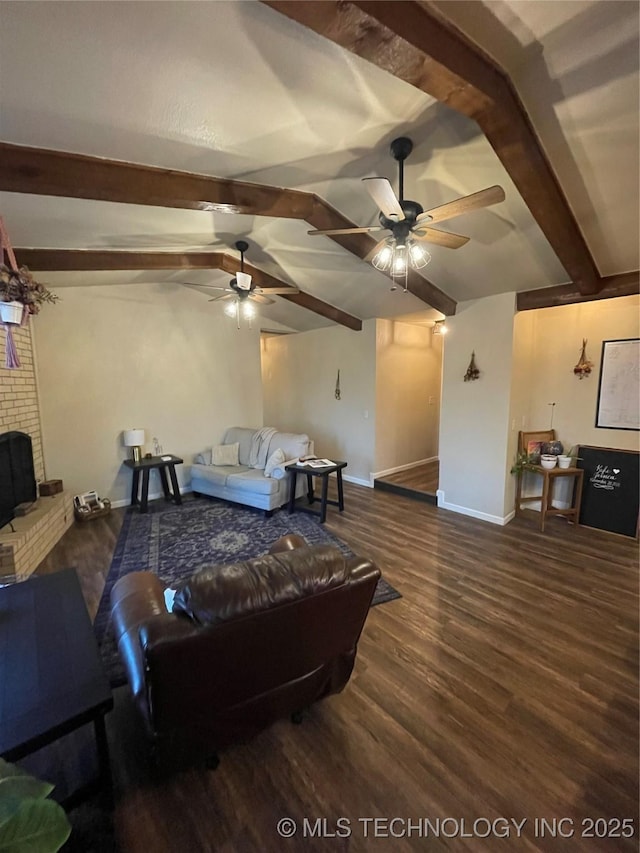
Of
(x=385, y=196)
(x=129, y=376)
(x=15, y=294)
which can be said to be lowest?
(x=129, y=376)

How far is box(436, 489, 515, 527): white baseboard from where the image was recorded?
13.9 feet

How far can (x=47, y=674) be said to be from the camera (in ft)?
4.77

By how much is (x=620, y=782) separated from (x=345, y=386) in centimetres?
507

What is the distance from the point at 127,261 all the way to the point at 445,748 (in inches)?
184

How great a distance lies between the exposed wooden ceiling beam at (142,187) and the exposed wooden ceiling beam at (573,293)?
217cm

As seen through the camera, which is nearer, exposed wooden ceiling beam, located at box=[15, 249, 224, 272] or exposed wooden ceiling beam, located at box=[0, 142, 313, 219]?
exposed wooden ceiling beam, located at box=[0, 142, 313, 219]

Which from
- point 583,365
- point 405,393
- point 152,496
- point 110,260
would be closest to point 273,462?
point 152,496

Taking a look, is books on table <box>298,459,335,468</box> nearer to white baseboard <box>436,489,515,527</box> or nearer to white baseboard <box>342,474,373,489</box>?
white baseboard <box>342,474,373,489</box>

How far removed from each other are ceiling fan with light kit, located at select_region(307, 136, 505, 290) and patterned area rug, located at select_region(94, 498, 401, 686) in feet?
8.22

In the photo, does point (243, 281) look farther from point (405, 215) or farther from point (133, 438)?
point (133, 438)

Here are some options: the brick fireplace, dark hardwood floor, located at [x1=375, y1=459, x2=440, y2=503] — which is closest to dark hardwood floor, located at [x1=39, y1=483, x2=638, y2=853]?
the brick fireplace

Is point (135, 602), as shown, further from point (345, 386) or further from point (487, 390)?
point (345, 386)

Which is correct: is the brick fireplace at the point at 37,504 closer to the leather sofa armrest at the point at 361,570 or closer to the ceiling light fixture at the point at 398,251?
the ceiling light fixture at the point at 398,251

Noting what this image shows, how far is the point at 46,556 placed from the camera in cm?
348
